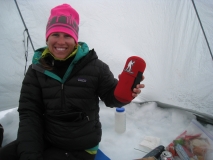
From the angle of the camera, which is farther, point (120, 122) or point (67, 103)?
point (120, 122)

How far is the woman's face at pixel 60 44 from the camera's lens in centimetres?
115

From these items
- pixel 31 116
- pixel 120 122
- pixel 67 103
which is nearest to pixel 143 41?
pixel 120 122

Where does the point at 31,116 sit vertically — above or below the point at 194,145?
above

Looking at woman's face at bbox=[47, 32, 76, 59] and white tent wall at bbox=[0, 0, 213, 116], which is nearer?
woman's face at bbox=[47, 32, 76, 59]

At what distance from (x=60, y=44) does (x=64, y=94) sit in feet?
0.98

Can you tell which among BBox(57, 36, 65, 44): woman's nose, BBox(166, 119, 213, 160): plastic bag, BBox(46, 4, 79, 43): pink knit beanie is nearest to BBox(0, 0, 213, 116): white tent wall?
BBox(166, 119, 213, 160): plastic bag

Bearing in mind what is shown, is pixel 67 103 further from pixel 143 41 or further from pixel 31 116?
pixel 143 41

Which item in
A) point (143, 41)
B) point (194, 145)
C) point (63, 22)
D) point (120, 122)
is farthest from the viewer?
point (143, 41)

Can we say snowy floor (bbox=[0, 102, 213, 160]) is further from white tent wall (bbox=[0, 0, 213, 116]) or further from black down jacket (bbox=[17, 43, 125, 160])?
black down jacket (bbox=[17, 43, 125, 160])

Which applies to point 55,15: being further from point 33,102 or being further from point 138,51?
point 138,51

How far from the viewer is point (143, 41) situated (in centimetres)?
192

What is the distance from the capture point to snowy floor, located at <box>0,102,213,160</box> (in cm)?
158

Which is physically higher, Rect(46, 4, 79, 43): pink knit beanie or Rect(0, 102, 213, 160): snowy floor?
Rect(46, 4, 79, 43): pink knit beanie

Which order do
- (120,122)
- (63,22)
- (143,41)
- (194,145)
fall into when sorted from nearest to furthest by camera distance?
1. (63,22)
2. (194,145)
3. (120,122)
4. (143,41)
